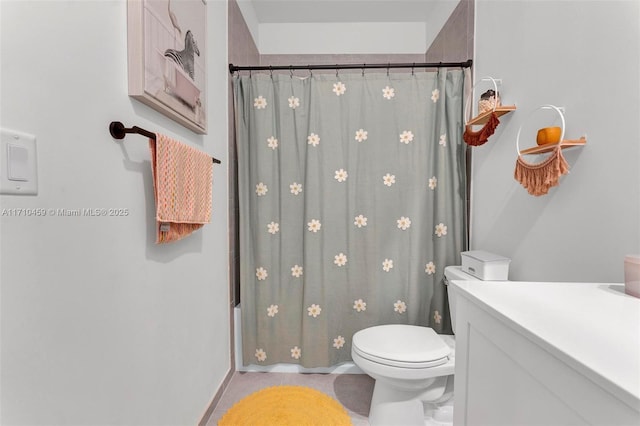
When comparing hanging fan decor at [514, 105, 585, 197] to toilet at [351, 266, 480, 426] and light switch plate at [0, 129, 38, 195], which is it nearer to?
toilet at [351, 266, 480, 426]

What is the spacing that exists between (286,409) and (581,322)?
1400 mm

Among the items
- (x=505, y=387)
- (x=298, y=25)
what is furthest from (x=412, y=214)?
(x=298, y=25)

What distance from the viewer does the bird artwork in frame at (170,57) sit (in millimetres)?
812

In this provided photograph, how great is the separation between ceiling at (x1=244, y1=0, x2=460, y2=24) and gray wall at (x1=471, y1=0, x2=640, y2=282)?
86 cm

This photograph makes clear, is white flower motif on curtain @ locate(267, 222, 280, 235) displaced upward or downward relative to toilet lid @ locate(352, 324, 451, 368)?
upward

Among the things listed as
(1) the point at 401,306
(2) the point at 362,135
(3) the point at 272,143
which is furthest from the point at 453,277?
(3) the point at 272,143

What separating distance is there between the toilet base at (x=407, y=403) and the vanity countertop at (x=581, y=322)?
88 cm

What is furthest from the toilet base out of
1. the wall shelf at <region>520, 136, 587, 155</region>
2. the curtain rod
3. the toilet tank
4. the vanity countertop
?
the curtain rod

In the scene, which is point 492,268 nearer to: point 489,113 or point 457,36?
point 489,113

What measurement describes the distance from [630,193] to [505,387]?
0.72 m

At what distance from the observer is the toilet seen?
123cm

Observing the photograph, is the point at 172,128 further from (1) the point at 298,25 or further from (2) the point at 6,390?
(1) the point at 298,25

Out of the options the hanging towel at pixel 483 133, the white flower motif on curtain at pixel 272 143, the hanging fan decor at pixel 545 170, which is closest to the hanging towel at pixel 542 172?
the hanging fan decor at pixel 545 170

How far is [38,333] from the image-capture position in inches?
23.0
